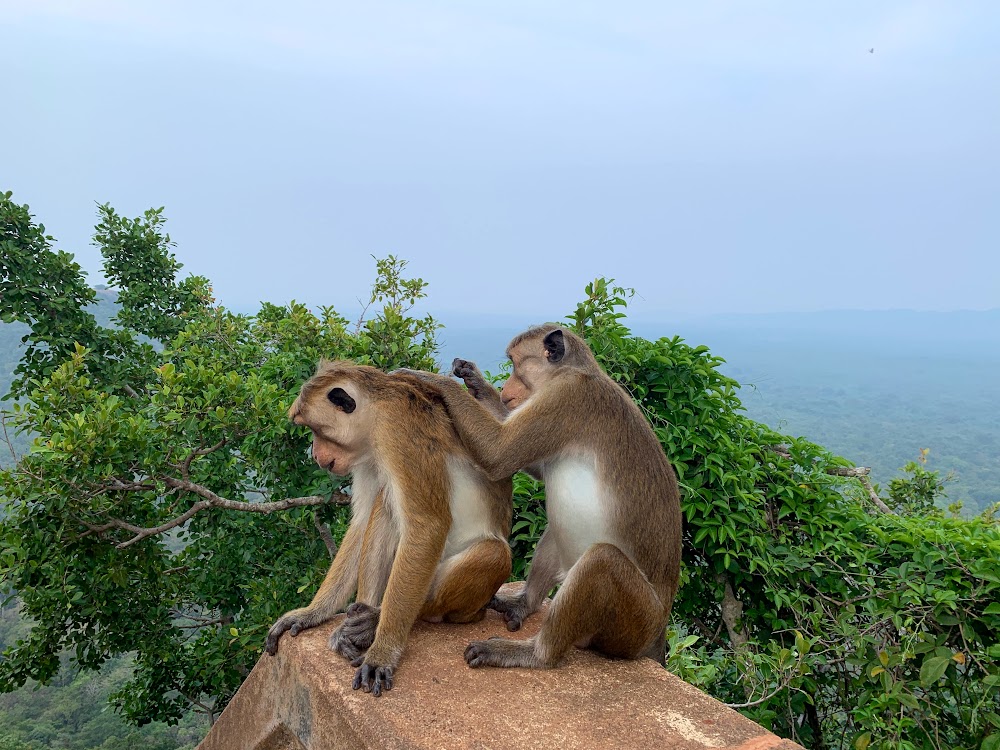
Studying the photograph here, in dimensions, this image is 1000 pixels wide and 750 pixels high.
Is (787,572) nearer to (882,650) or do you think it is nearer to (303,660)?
(882,650)

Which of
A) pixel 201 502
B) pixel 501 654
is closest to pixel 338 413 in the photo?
pixel 501 654

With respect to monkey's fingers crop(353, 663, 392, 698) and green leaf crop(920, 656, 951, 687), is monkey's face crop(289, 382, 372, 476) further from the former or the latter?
green leaf crop(920, 656, 951, 687)

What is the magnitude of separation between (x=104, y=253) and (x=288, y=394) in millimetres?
5396

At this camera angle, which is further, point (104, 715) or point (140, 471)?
point (104, 715)

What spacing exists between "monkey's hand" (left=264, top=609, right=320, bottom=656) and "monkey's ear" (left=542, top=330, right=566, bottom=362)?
5.56 feet

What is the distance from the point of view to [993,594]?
4.78 m

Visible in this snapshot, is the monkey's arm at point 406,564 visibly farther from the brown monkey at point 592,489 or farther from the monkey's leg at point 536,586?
the monkey's leg at point 536,586

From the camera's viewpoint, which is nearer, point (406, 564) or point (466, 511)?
point (406, 564)

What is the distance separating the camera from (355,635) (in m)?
3.13

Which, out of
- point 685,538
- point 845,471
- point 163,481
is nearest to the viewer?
point 163,481

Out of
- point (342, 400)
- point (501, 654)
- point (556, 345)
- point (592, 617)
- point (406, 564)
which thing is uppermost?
point (556, 345)

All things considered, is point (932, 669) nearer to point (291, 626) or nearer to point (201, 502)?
point (291, 626)

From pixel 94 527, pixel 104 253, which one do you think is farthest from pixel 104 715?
pixel 94 527

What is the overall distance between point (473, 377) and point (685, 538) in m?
2.98
